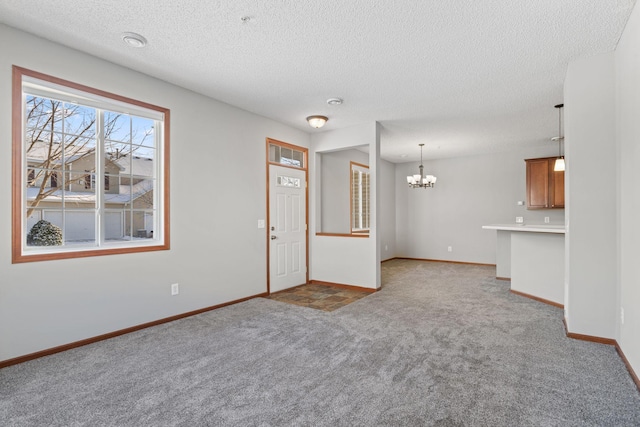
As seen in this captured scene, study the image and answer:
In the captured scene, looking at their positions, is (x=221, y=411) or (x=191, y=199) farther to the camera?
(x=191, y=199)

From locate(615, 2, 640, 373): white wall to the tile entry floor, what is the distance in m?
2.83

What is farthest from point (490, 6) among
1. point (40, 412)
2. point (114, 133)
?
point (40, 412)

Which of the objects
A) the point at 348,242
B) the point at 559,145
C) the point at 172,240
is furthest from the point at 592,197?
the point at 559,145

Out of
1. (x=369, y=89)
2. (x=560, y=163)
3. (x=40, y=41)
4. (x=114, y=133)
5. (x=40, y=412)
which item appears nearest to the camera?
(x=40, y=412)

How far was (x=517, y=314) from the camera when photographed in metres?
A: 3.91

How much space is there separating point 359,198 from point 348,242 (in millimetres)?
2326

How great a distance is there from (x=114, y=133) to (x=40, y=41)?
919mm

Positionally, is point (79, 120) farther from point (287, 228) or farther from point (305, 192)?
point (305, 192)

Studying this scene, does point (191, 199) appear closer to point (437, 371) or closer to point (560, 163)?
point (437, 371)

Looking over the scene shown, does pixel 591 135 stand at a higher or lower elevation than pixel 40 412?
higher

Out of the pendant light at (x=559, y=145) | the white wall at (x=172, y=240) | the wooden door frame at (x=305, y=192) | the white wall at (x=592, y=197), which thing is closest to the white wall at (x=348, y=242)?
the wooden door frame at (x=305, y=192)

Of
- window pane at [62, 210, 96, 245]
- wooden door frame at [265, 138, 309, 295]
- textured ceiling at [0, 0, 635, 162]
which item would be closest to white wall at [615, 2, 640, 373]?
textured ceiling at [0, 0, 635, 162]

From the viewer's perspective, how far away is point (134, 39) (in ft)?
9.05

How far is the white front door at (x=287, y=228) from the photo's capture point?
5.13 metres
